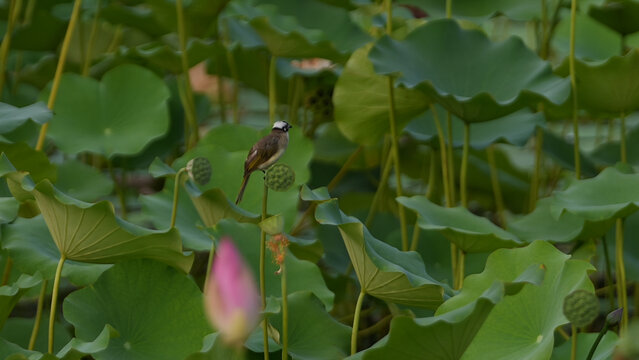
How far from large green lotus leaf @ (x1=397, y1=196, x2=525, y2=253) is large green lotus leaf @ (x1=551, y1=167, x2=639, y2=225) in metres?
0.08

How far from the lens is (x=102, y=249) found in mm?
911

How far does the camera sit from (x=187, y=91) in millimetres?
1558

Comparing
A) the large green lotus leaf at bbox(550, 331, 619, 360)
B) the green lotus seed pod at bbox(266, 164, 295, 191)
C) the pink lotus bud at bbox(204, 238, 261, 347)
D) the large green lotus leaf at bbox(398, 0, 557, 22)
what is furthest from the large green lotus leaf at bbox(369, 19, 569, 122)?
the pink lotus bud at bbox(204, 238, 261, 347)

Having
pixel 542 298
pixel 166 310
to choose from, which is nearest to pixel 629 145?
pixel 542 298

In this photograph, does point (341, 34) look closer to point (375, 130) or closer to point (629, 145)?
point (375, 130)

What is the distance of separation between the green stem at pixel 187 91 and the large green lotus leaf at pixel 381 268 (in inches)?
26.1

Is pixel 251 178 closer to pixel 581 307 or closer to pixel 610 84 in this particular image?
pixel 610 84

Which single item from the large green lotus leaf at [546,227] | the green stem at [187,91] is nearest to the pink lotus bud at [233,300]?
the large green lotus leaf at [546,227]

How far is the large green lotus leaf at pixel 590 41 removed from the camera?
6.29ft

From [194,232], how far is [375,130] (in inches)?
17.4

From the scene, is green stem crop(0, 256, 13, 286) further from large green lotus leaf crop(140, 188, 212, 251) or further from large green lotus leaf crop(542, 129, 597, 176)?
large green lotus leaf crop(542, 129, 597, 176)

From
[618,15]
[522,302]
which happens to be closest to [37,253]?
[522,302]

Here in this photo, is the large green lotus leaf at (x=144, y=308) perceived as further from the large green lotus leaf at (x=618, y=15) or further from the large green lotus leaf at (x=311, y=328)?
the large green lotus leaf at (x=618, y=15)

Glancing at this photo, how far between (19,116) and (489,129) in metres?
0.75
